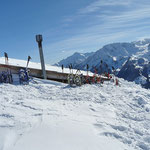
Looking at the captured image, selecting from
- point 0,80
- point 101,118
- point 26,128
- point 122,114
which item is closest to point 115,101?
point 122,114

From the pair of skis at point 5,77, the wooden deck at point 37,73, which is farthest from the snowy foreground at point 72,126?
the wooden deck at point 37,73

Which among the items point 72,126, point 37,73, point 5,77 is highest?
point 37,73

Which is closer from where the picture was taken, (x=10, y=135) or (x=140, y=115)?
(x=10, y=135)

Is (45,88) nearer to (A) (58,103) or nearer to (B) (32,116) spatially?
(A) (58,103)

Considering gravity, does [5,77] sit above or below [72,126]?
above

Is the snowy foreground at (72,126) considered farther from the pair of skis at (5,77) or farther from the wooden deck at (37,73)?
the wooden deck at (37,73)

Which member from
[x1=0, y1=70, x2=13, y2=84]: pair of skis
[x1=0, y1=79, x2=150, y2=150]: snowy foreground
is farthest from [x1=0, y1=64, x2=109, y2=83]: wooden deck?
[x1=0, y1=79, x2=150, y2=150]: snowy foreground

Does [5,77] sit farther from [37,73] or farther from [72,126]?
[72,126]

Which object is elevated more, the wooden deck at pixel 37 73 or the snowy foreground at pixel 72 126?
the wooden deck at pixel 37 73

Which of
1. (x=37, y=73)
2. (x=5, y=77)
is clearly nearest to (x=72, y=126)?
(x=5, y=77)

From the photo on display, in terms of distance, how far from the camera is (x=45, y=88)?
11.7 metres

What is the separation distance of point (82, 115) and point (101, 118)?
76cm

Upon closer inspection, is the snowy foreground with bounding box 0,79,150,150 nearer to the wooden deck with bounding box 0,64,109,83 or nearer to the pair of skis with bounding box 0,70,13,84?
the pair of skis with bounding box 0,70,13,84

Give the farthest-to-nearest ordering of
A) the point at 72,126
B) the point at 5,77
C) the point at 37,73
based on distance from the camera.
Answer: the point at 37,73 < the point at 5,77 < the point at 72,126
